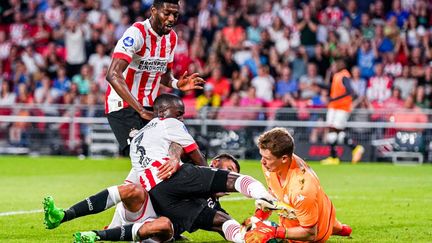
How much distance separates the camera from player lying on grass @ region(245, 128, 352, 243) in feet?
26.9

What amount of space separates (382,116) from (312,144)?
176 cm

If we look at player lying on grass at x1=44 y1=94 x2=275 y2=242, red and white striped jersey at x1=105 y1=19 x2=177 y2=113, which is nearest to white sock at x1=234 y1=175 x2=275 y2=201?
player lying on grass at x1=44 y1=94 x2=275 y2=242

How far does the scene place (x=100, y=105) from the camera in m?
24.5

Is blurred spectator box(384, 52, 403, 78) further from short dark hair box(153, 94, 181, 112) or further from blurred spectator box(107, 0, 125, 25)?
short dark hair box(153, 94, 181, 112)

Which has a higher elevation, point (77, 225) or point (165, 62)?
point (165, 62)

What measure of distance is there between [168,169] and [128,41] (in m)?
2.20

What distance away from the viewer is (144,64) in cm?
1093

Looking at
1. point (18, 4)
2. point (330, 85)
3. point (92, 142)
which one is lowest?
point (92, 142)

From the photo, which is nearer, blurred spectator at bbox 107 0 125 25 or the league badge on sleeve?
the league badge on sleeve

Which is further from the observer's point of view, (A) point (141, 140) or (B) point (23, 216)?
(B) point (23, 216)

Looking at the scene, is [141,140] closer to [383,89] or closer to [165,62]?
[165,62]

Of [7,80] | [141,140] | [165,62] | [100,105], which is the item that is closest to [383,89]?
[100,105]

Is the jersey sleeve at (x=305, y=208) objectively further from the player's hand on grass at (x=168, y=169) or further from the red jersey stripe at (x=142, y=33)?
the red jersey stripe at (x=142, y=33)

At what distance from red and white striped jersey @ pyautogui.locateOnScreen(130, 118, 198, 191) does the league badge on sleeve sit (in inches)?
62.4
